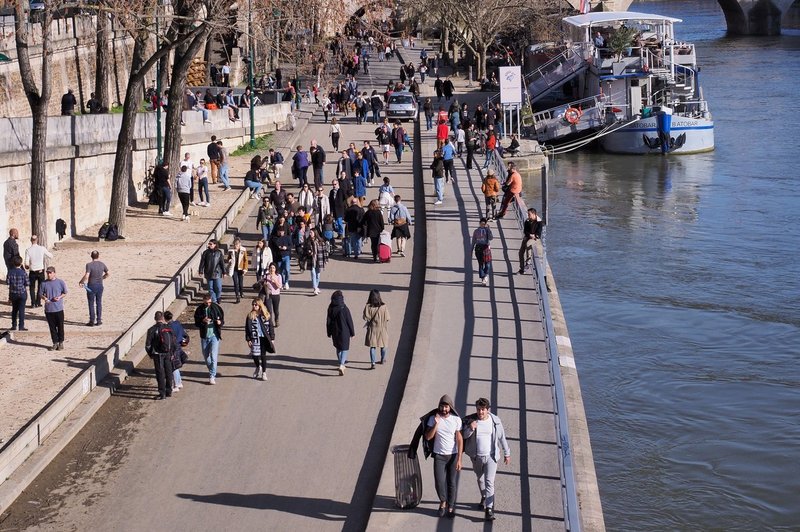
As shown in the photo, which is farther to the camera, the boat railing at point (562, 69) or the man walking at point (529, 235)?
the boat railing at point (562, 69)

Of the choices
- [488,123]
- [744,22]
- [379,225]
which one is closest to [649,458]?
[379,225]

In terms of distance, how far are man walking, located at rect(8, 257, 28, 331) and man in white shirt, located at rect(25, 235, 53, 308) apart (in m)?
1.19

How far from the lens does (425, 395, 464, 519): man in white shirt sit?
12109 mm

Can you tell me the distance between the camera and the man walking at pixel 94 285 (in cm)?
1975

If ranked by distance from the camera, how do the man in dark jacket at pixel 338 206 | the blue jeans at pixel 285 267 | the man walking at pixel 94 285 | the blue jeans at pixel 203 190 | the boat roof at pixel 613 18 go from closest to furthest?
1. the man walking at pixel 94 285
2. the blue jeans at pixel 285 267
3. the man in dark jacket at pixel 338 206
4. the blue jeans at pixel 203 190
5. the boat roof at pixel 613 18

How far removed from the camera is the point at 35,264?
69.8ft

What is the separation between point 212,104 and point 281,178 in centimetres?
754

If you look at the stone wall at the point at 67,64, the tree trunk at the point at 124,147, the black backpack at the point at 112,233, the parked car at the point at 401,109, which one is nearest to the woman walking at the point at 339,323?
the black backpack at the point at 112,233

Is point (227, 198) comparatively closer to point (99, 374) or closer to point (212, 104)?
point (212, 104)

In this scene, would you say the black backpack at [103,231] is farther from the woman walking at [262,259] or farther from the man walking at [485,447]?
the man walking at [485,447]

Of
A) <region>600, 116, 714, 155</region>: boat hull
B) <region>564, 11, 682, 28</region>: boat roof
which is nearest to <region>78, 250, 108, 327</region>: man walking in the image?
<region>600, 116, 714, 155</region>: boat hull

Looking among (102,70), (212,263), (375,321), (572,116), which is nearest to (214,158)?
(102,70)

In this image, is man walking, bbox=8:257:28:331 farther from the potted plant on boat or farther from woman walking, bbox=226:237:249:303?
the potted plant on boat

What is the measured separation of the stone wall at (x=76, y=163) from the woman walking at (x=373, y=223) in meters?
6.92
